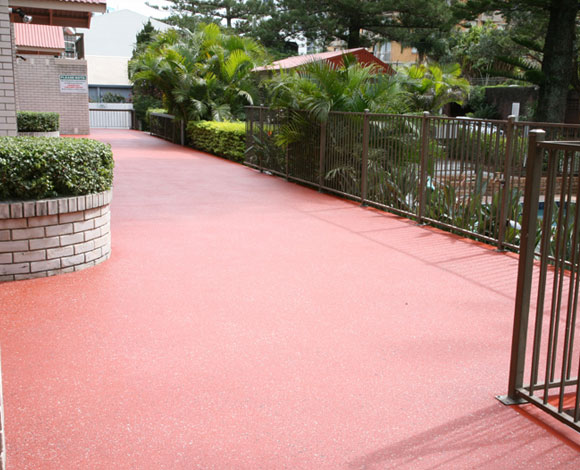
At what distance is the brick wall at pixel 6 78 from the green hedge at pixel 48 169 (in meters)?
1.92

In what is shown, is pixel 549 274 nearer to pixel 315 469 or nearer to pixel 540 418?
pixel 540 418

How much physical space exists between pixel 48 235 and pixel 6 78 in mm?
3157

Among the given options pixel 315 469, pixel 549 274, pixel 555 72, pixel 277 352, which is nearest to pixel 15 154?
pixel 277 352

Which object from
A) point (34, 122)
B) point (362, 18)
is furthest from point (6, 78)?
point (362, 18)

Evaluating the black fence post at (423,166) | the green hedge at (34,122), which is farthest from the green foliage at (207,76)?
the black fence post at (423,166)

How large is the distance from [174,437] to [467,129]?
18.7 feet

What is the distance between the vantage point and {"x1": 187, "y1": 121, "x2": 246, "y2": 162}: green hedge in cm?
1762

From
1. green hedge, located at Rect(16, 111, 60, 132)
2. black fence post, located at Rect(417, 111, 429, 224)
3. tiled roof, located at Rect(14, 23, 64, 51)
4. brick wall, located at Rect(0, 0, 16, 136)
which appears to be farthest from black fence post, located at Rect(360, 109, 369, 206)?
tiled roof, located at Rect(14, 23, 64, 51)

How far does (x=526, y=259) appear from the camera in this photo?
3.41 meters

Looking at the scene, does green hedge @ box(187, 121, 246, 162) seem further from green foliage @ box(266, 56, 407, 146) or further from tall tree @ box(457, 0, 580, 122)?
tall tree @ box(457, 0, 580, 122)

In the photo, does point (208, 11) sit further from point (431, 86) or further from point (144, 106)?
point (431, 86)

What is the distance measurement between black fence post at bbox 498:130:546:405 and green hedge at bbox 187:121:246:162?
1418 cm

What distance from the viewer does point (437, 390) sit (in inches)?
144

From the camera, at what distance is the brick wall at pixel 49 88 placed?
897 inches
